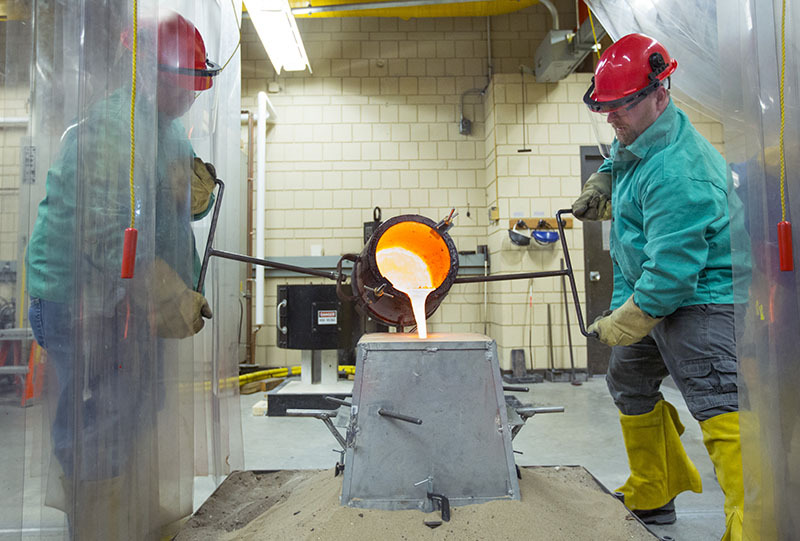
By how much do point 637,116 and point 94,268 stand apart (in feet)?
4.85

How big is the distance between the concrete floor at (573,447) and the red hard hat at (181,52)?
1.63 m

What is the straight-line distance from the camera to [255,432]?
9.27 ft

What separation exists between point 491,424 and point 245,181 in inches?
152

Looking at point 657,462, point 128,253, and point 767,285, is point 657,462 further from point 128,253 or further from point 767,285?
point 128,253

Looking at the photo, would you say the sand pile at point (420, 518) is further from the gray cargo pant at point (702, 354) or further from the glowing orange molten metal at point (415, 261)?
the glowing orange molten metal at point (415, 261)

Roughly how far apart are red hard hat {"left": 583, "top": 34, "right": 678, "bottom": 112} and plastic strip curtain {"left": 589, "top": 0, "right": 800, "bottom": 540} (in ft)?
0.94

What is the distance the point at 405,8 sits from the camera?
14.4 ft

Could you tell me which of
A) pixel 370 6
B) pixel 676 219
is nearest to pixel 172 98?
pixel 676 219

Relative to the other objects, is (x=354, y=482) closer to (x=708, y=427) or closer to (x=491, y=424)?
(x=491, y=424)

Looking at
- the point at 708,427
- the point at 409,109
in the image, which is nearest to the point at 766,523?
the point at 708,427

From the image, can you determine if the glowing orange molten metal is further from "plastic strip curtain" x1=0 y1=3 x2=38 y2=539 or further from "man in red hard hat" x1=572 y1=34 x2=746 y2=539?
"plastic strip curtain" x1=0 y1=3 x2=38 y2=539

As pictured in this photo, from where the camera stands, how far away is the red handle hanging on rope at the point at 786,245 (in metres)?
1.02

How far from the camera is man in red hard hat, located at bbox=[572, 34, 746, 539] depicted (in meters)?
1.30

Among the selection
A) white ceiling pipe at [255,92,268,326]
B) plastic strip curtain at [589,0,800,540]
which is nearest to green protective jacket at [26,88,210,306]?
plastic strip curtain at [589,0,800,540]
